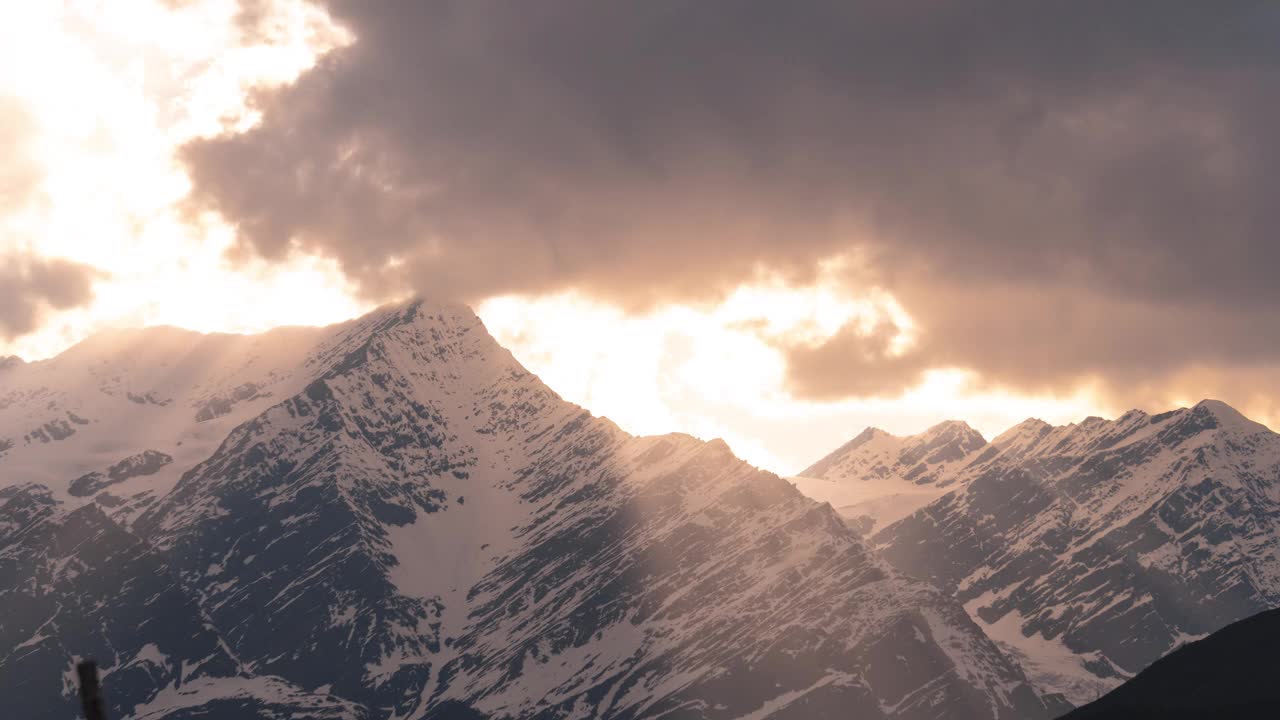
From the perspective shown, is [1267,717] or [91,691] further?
[1267,717]

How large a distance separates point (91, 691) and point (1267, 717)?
161216 mm

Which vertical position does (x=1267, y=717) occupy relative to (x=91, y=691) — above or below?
below

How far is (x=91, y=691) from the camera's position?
59.6 meters

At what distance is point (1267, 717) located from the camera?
7859 inches
